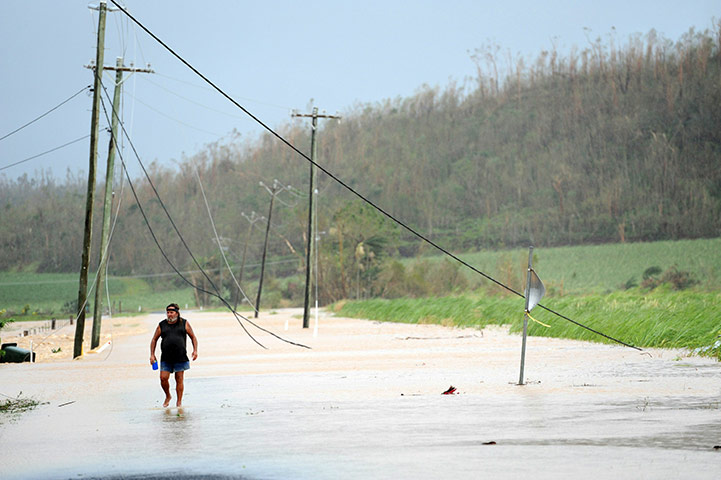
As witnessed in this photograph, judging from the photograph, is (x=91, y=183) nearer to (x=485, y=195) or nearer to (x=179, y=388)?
(x=179, y=388)

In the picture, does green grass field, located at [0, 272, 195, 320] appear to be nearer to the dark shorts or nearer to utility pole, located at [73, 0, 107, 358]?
utility pole, located at [73, 0, 107, 358]

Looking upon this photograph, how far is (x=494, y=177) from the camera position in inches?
6619

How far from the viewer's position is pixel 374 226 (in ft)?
303

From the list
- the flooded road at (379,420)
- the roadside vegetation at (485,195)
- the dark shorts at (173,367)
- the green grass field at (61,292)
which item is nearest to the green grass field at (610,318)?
the flooded road at (379,420)

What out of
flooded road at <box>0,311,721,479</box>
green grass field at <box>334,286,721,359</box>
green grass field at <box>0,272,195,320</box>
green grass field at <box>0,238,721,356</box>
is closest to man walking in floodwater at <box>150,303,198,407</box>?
flooded road at <box>0,311,721,479</box>

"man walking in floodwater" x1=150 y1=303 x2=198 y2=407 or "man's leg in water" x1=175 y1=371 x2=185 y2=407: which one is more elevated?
"man walking in floodwater" x1=150 y1=303 x2=198 y2=407

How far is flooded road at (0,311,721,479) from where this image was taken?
9.61 metres

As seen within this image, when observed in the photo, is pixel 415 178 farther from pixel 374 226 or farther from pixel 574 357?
pixel 574 357

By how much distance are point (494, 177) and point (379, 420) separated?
157 m

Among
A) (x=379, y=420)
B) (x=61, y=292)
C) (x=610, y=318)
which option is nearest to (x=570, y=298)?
(x=610, y=318)

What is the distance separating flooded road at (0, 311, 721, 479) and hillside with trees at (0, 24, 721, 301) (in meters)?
116

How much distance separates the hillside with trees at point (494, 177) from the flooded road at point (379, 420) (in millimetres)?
116091

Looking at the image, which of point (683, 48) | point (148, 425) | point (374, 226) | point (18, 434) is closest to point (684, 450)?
point (148, 425)

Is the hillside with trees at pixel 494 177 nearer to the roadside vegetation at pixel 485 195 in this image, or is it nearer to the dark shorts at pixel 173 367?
the roadside vegetation at pixel 485 195
